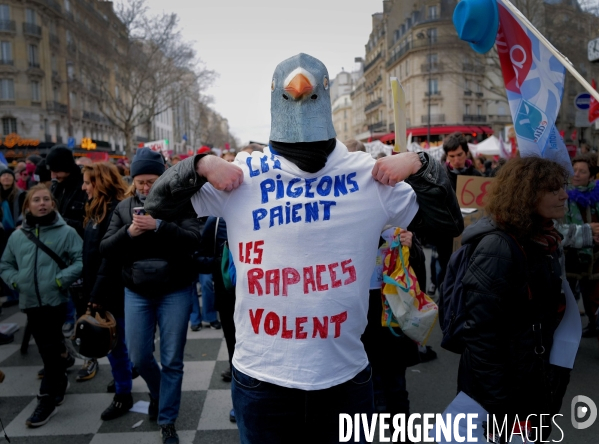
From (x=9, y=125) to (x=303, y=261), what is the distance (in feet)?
142

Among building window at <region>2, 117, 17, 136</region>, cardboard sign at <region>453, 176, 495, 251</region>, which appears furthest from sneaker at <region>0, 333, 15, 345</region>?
building window at <region>2, 117, 17, 136</region>

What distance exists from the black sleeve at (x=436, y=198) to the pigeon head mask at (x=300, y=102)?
36cm

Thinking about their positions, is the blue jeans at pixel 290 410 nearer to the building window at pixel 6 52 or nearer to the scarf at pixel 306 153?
the scarf at pixel 306 153

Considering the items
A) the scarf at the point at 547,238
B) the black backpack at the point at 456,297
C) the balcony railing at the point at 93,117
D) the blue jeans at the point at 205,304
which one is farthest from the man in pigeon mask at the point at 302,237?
the balcony railing at the point at 93,117

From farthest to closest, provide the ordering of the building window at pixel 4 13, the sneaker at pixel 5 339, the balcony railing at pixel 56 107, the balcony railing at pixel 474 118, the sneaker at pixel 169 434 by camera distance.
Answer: the balcony railing at pixel 474 118 → the balcony railing at pixel 56 107 → the building window at pixel 4 13 → the sneaker at pixel 5 339 → the sneaker at pixel 169 434

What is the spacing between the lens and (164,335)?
10.8 feet

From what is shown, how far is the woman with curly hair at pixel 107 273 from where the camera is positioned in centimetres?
360

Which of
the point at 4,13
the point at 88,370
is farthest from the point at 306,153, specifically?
the point at 4,13

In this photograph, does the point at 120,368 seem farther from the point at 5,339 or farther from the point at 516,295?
the point at 516,295

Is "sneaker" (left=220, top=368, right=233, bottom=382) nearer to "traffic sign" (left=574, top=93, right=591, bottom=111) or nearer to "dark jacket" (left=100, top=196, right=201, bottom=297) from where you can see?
"dark jacket" (left=100, top=196, right=201, bottom=297)

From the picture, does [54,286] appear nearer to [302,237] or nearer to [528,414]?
[302,237]

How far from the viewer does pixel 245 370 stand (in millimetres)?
1812

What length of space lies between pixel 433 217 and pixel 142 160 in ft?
7.30

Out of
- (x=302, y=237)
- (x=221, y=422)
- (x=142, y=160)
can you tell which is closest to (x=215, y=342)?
(x=221, y=422)
